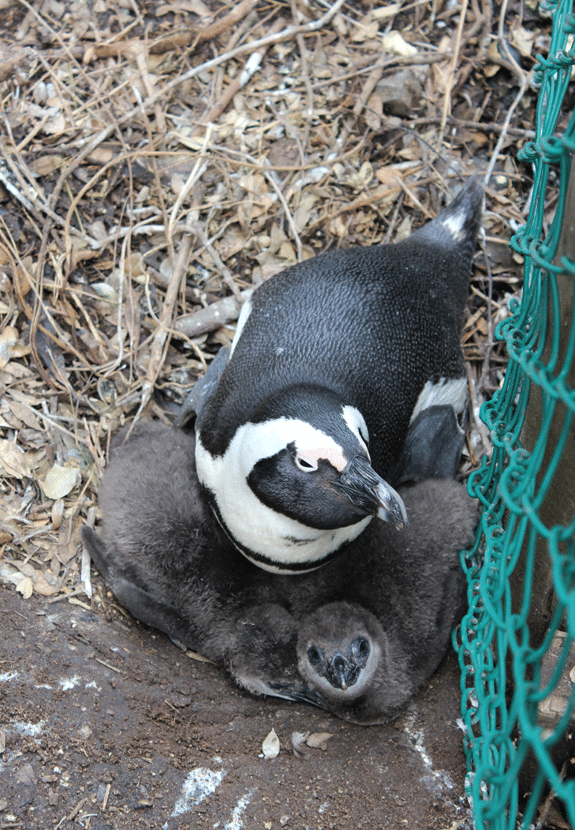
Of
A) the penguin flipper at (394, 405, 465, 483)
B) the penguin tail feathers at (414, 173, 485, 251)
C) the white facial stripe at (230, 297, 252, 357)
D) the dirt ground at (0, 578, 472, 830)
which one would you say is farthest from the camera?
the penguin tail feathers at (414, 173, 485, 251)

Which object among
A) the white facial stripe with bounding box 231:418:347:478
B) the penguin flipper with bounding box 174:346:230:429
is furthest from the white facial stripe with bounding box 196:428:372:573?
the penguin flipper with bounding box 174:346:230:429

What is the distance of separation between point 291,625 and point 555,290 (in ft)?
5.08

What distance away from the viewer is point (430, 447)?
2.83m

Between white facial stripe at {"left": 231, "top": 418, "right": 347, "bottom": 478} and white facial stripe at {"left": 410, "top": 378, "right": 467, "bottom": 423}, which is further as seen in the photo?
white facial stripe at {"left": 410, "top": 378, "right": 467, "bottom": 423}

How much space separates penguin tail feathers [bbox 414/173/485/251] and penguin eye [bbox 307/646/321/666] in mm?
1660

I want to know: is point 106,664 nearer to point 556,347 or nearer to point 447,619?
point 447,619

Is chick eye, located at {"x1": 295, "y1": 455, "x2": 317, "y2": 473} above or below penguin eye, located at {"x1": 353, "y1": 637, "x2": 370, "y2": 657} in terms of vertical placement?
above

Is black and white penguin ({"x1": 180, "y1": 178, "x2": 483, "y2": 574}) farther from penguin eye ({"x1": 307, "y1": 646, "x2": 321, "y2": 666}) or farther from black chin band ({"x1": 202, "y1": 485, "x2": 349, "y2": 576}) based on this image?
penguin eye ({"x1": 307, "y1": 646, "x2": 321, "y2": 666})

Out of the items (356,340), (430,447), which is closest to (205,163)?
(356,340)

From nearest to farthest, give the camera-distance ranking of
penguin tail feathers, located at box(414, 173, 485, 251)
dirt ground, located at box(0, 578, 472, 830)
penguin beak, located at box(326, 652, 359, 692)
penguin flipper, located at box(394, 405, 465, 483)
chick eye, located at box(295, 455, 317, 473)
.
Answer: dirt ground, located at box(0, 578, 472, 830) < chick eye, located at box(295, 455, 317, 473) < penguin beak, located at box(326, 652, 359, 692) < penguin flipper, located at box(394, 405, 465, 483) < penguin tail feathers, located at box(414, 173, 485, 251)

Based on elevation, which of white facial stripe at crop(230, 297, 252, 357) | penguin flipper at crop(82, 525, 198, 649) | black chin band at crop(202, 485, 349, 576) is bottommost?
penguin flipper at crop(82, 525, 198, 649)

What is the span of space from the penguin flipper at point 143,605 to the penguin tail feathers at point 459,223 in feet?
5.80

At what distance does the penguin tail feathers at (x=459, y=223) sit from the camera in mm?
3150

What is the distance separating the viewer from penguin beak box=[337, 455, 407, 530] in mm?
1972
